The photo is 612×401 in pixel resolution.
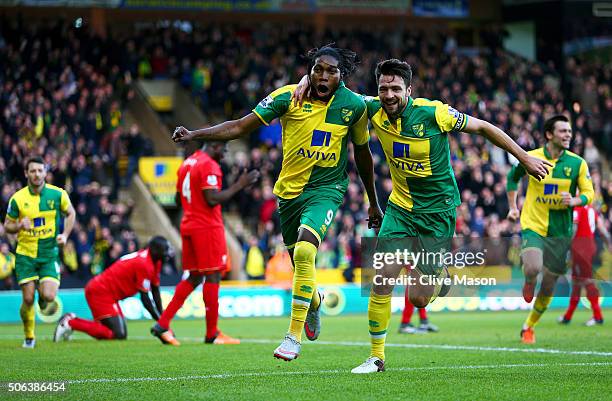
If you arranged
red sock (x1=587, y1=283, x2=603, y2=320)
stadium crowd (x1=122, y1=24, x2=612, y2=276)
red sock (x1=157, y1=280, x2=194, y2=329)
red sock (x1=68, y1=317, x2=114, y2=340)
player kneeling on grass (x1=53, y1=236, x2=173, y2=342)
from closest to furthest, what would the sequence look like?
red sock (x1=157, y1=280, x2=194, y2=329)
red sock (x1=68, y1=317, x2=114, y2=340)
player kneeling on grass (x1=53, y1=236, x2=173, y2=342)
red sock (x1=587, y1=283, x2=603, y2=320)
stadium crowd (x1=122, y1=24, x2=612, y2=276)

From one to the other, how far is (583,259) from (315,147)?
10.7 meters

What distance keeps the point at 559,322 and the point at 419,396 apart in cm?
1050

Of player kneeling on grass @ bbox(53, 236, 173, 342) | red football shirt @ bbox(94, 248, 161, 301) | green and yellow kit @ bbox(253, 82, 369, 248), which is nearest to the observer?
green and yellow kit @ bbox(253, 82, 369, 248)

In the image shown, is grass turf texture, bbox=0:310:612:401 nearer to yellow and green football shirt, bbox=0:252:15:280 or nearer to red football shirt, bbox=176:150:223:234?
red football shirt, bbox=176:150:223:234

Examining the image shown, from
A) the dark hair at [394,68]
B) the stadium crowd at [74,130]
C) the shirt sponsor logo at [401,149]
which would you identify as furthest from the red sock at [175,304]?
the stadium crowd at [74,130]

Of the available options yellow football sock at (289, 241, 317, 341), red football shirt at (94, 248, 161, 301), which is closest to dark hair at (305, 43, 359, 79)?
yellow football sock at (289, 241, 317, 341)

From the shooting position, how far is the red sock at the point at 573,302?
17.6 meters

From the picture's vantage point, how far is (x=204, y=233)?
13.6 meters

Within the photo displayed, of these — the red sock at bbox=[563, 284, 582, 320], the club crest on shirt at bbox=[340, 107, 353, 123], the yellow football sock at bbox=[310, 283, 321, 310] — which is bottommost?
the red sock at bbox=[563, 284, 582, 320]

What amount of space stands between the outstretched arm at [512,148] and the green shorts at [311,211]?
133cm

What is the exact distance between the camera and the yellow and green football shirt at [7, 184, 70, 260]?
13664 mm

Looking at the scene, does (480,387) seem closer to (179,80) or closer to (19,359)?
(19,359)

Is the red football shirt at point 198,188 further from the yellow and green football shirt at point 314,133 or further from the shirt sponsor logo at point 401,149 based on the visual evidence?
the shirt sponsor logo at point 401,149

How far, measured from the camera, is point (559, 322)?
17.7 metres
